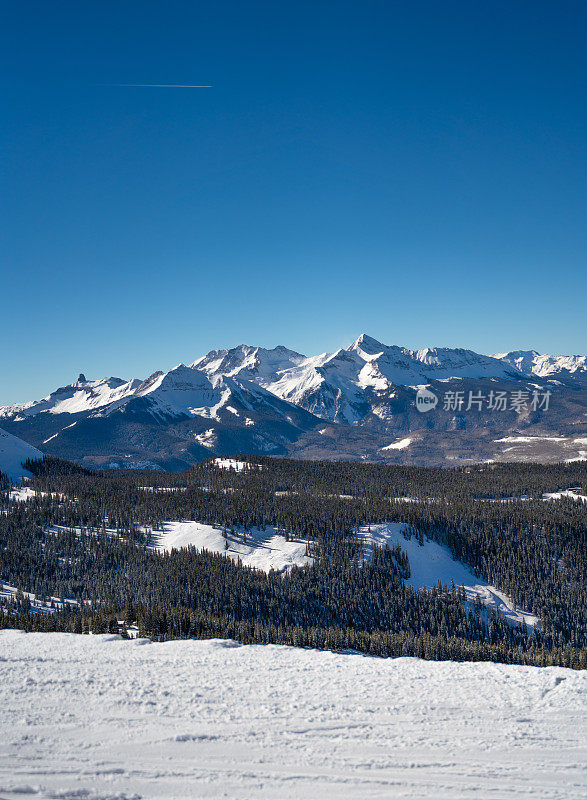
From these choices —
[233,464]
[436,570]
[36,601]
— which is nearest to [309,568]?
[436,570]

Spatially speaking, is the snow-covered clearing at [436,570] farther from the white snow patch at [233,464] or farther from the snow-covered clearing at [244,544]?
the white snow patch at [233,464]

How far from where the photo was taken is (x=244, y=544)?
10294cm

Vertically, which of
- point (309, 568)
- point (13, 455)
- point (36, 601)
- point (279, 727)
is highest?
point (13, 455)

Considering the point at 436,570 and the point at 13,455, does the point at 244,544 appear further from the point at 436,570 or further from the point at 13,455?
the point at 13,455

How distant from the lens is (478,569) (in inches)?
4109

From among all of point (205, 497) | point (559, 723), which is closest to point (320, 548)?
point (205, 497)

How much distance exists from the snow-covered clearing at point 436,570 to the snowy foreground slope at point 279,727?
2440 inches

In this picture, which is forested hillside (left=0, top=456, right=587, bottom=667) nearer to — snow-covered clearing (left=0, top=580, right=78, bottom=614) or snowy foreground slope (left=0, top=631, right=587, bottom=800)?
snow-covered clearing (left=0, top=580, right=78, bottom=614)

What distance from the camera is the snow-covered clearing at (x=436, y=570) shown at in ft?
294

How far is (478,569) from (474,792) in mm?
92958

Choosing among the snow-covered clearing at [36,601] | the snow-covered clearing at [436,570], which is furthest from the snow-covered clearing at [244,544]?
the snow-covered clearing at [36,601]

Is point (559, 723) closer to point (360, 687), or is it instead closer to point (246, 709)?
point (360, 687)

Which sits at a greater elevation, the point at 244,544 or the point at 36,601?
the point at 244,544

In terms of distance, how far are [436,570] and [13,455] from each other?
510 feet
